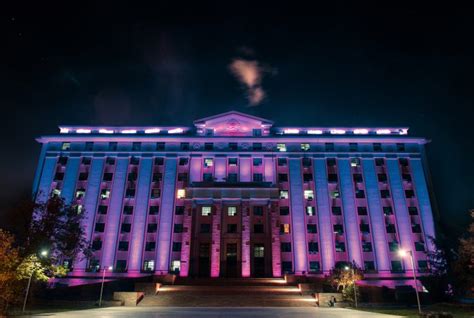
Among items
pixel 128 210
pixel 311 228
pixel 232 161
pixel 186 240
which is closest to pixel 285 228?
pixel 311 228

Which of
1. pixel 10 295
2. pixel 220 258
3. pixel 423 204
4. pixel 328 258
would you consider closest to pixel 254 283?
pixel 220 258

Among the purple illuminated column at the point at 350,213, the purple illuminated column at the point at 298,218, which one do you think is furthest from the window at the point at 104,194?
the purple illuminated column at the point at 350,213

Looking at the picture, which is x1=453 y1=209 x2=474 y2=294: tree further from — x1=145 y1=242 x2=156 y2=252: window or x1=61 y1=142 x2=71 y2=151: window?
x1=61 y1=142 x2=71 y2=151: window

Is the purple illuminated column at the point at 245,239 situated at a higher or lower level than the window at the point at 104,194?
lower

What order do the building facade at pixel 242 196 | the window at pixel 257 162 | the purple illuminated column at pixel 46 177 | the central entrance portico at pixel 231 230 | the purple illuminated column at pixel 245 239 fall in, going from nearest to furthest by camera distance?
the purple illuminated column at pixel 245 239 < the central entrance portico at pixel 231 230 < the building facade at pixel 242 196 < the purple illuminated column at pixel 46 177 < the window at pixel 257 162

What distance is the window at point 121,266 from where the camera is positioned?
49.1 m

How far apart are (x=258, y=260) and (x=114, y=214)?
78.2 feet

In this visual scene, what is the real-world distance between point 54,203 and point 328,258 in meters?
37.6

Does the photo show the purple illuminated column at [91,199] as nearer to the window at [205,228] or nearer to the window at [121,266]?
the window at [121,266]

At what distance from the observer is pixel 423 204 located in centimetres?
5253

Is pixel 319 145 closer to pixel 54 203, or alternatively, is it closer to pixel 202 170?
pixel 202 170

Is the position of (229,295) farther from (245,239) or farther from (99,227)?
(99,227)

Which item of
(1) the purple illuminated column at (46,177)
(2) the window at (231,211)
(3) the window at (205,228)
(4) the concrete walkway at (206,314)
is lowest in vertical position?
(4) the concrete walkway at (206,314)

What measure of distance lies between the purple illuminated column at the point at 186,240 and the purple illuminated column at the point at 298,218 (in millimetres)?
15905
